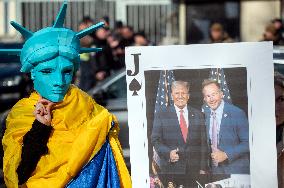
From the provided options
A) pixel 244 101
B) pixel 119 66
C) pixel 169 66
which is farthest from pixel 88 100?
pixel 119 66

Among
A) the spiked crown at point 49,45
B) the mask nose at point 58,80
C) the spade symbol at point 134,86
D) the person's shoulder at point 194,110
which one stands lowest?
the person's shoulder at point 194,110

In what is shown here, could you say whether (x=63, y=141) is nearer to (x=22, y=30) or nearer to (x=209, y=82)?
(x=22, y=30)

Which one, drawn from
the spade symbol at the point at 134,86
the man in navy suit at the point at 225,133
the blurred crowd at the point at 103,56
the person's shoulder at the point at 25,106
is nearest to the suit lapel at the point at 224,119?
the man in navy suit at the point at 225,133

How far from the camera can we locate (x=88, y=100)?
3.44 meters

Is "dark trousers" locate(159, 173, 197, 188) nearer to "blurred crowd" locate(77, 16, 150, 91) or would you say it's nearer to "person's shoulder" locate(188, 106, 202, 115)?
"person's shoulder" locate(188, 106, 202, 115)

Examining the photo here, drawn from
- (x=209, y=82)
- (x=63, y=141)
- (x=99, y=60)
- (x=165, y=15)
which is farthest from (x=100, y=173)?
(x=165, y=15)

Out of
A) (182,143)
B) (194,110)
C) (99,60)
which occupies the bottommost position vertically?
(182,143)

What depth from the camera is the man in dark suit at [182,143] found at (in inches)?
124

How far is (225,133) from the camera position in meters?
3.13

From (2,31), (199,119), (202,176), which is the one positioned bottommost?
(202,176)

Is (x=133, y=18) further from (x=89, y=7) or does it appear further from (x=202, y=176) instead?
(x=202, y=176)

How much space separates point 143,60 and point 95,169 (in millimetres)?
477

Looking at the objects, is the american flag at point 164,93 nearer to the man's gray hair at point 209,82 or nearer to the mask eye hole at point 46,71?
the man's gray hair at point 209,82

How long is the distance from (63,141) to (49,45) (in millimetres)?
370
